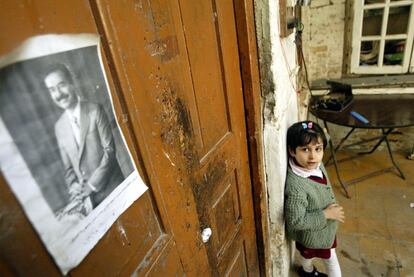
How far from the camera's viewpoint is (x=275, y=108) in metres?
1.35

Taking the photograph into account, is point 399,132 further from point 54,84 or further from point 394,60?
point 54,84

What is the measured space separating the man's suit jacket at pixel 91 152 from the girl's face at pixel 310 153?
1.31m

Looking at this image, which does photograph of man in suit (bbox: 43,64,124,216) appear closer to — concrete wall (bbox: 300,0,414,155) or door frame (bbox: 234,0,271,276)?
door frame (bbox: 234,0,271,276)

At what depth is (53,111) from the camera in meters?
0.42

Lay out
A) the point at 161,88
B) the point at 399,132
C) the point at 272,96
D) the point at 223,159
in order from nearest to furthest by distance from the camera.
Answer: the point at 161,88 → the point at 223,159 → the point at 272,96 → the point at 399,132

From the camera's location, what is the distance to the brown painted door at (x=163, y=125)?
0.41 metres

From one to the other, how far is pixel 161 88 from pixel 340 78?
3227 mm

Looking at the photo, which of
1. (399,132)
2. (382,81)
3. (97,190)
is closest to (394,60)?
(382,81)

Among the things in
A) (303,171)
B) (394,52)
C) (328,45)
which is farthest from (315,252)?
(394,52)

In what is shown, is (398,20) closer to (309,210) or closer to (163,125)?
(309,210)

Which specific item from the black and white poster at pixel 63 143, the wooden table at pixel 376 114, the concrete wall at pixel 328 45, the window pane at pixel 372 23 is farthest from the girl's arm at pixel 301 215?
the window pane at pixel 372 23

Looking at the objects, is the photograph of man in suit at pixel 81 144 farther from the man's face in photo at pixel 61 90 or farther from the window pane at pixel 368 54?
the window pane at pixel 368 54

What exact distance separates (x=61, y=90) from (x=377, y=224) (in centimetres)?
283

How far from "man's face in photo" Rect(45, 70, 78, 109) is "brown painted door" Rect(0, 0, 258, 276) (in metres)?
0.07
